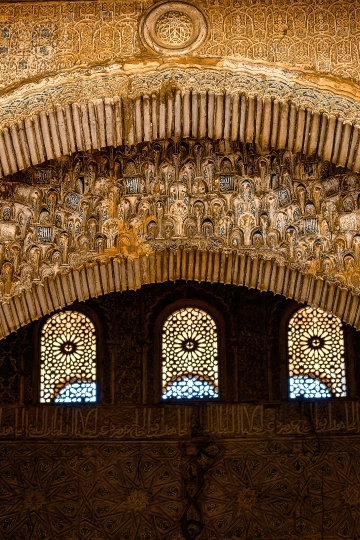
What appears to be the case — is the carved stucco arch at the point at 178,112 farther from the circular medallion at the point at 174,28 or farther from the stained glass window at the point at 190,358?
the stained glass window at the point at 190,358

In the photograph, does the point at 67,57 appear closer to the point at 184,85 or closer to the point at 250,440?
the point at 184,85

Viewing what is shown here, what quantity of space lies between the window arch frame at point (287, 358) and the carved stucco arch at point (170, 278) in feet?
9.66

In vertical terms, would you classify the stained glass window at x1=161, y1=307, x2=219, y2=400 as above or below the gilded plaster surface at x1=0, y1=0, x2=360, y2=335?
below

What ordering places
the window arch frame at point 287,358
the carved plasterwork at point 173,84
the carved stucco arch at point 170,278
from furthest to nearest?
the window arch frame at point 287,358 → the carved stucco arch at point 170,278 → the carved plasterwork at point 173,84

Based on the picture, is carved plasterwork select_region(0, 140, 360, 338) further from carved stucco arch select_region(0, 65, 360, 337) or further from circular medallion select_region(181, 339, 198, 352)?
circular medallion select_region(181, 339, 198, 352)

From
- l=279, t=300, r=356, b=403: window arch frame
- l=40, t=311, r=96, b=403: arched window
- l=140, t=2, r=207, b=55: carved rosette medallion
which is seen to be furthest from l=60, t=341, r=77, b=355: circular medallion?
l=140, t=2, r=207, b=55: carved rosette medallion

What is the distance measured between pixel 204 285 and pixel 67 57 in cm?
422

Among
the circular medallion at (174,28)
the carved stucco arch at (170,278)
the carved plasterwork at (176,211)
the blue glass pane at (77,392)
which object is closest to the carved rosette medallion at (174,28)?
the circular medallion at (174,28)

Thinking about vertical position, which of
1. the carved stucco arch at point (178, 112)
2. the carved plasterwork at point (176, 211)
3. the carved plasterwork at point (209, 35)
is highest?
the carved plasterwork at point (209, 35)

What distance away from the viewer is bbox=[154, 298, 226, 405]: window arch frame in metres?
11.6

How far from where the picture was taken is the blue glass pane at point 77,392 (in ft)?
38.3

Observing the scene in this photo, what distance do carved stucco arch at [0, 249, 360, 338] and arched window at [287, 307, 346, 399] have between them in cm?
297

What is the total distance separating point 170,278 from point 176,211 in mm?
533

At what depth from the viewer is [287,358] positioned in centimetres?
1170
